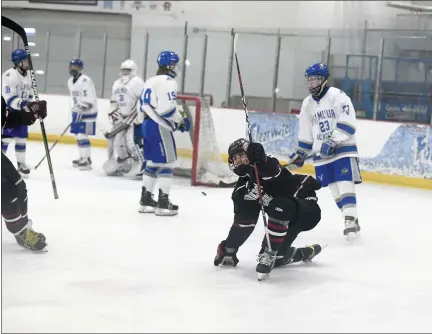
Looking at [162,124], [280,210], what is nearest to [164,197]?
[162,124]

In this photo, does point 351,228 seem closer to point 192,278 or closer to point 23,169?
point 192,278

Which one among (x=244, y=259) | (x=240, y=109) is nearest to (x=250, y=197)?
(x=244, y=259)

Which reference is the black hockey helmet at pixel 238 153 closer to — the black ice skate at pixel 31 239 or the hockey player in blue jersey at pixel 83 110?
the black ice skate at pixel 31 239

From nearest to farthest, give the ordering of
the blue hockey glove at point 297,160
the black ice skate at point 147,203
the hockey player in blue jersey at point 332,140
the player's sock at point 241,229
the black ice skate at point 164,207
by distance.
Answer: the player's sock at point 241,229, the blue hockey glove at point 297,160, the hockey player in blue jersey at point 332,140, the black ice skate at point 164,207, the black ice skate at point 147,203

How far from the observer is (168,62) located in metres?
4.99

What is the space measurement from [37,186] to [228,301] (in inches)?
136

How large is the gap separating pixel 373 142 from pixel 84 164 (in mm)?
2881

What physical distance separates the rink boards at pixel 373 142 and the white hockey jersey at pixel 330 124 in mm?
2481

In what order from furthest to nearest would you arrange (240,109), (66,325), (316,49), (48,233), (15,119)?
1. (316,49)
2. (240,109)
3. (48,233)
4. (15,119)
5. (66,325)

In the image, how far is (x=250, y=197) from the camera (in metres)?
3.36

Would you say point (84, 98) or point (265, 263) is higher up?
point (84, 98)

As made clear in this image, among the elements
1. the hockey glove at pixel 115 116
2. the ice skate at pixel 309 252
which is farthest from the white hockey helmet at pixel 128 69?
the ice skate at pixel 309 252

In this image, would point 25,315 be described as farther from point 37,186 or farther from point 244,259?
point 37,186

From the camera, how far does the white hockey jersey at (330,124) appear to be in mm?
4430
